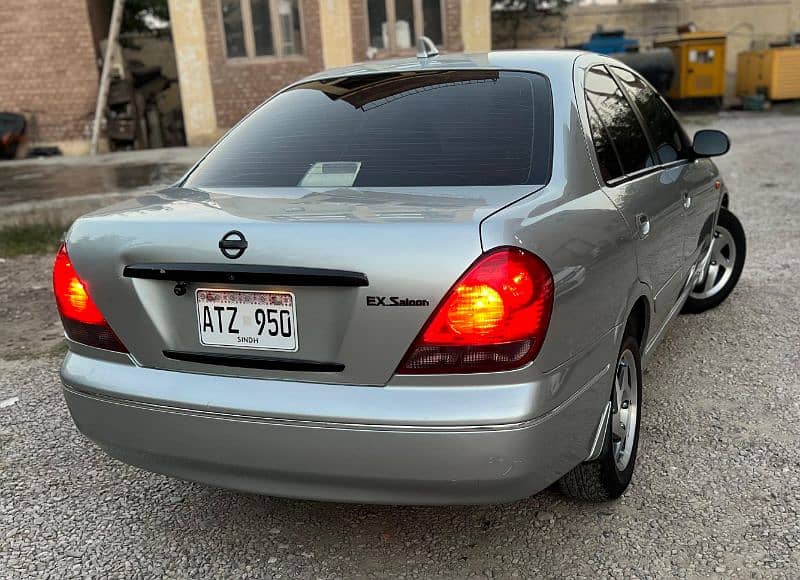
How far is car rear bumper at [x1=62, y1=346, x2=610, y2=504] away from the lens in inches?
76.9

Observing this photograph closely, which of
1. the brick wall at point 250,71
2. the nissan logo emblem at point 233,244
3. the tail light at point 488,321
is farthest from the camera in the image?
the brick wall at point 250,71

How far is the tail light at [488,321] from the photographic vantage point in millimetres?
→ 1912

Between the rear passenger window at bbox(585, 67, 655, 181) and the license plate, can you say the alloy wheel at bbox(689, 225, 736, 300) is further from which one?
the license plate

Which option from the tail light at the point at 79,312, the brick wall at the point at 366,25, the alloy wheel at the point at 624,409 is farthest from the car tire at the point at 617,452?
the brick wall at the point at 366,25

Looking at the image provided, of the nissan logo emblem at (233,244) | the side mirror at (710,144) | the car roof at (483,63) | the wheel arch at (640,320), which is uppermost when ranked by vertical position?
the car roof at (483,63)

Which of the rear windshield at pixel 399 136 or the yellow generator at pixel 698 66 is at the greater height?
the rear windshield at pixel 399 136

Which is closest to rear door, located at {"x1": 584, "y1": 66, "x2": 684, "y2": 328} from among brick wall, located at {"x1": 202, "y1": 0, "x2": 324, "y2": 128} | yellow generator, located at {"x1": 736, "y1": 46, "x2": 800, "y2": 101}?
brick wall, located at {"x1": 202, "y1": 0, "x2": 324, "y2": 128}

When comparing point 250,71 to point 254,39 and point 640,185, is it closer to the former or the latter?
point 254,39

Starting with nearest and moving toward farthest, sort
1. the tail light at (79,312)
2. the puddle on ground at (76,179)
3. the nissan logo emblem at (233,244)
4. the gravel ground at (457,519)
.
A: 1. the nissan logo emblem at (233,244)
2. the tail light at (79,312)
3. the gravel ground at (457,519)
4. the puddle on ground at (76,179)

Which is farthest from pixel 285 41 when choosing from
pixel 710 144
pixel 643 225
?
pixel 643 225

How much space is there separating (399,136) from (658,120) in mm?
1650

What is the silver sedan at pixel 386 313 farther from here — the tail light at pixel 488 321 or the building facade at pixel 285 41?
the building facade at pixel 285 41

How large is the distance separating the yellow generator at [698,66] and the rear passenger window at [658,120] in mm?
16250

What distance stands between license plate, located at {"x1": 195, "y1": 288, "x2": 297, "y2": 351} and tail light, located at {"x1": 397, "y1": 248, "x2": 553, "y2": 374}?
34cm
